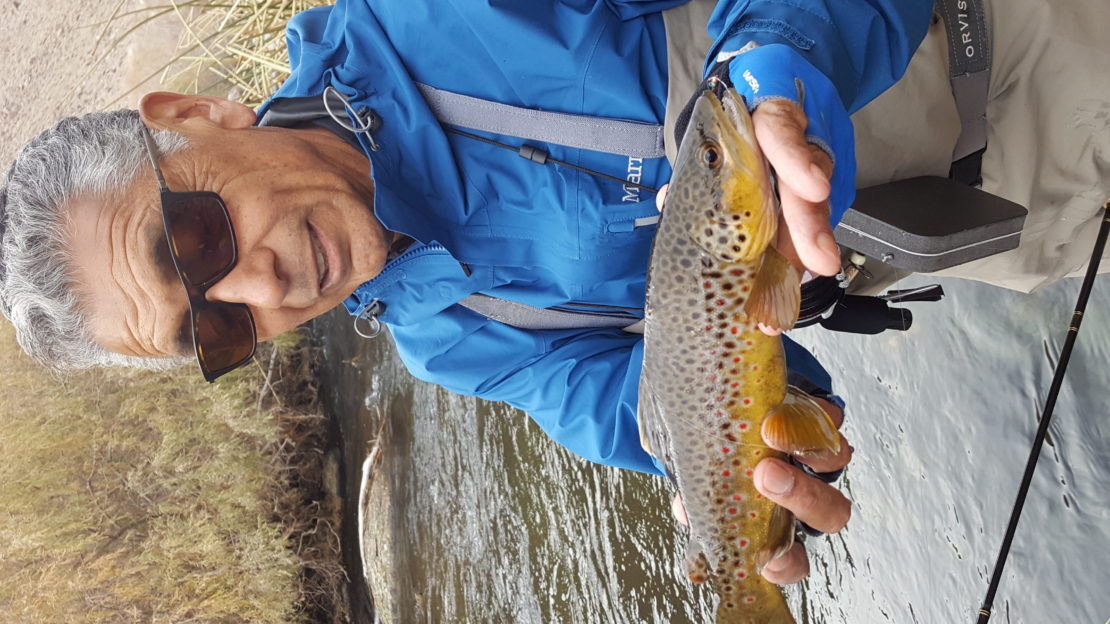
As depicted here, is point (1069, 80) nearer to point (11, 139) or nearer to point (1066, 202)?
point (1066, 202)

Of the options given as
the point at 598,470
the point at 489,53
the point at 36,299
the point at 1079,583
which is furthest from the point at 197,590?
the point at 1079,583

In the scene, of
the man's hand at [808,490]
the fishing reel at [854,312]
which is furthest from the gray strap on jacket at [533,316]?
the man's hand at [808,490]

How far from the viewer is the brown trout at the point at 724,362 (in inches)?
60.2

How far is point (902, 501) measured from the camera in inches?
135

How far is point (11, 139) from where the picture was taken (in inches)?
327

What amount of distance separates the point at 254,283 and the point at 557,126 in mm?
1023

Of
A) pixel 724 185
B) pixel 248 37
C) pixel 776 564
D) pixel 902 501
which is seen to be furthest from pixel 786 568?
pixel 248 37

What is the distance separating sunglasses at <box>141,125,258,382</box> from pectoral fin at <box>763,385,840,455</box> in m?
1.60

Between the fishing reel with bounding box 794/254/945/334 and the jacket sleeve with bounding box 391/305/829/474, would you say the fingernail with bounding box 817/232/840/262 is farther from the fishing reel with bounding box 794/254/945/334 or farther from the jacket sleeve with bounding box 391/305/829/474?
the jacket sleeve with bounding box 391/305/829/474

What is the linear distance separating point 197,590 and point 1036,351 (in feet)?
18.3

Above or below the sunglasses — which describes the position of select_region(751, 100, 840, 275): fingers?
above

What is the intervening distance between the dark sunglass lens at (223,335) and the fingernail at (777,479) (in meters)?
1.63

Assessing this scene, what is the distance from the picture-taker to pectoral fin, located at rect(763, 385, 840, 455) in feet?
5.82

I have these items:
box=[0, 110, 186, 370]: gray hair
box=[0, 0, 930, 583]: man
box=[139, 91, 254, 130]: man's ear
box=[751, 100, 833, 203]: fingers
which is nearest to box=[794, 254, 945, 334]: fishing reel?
box=[0, 0, 930, 583]: man
